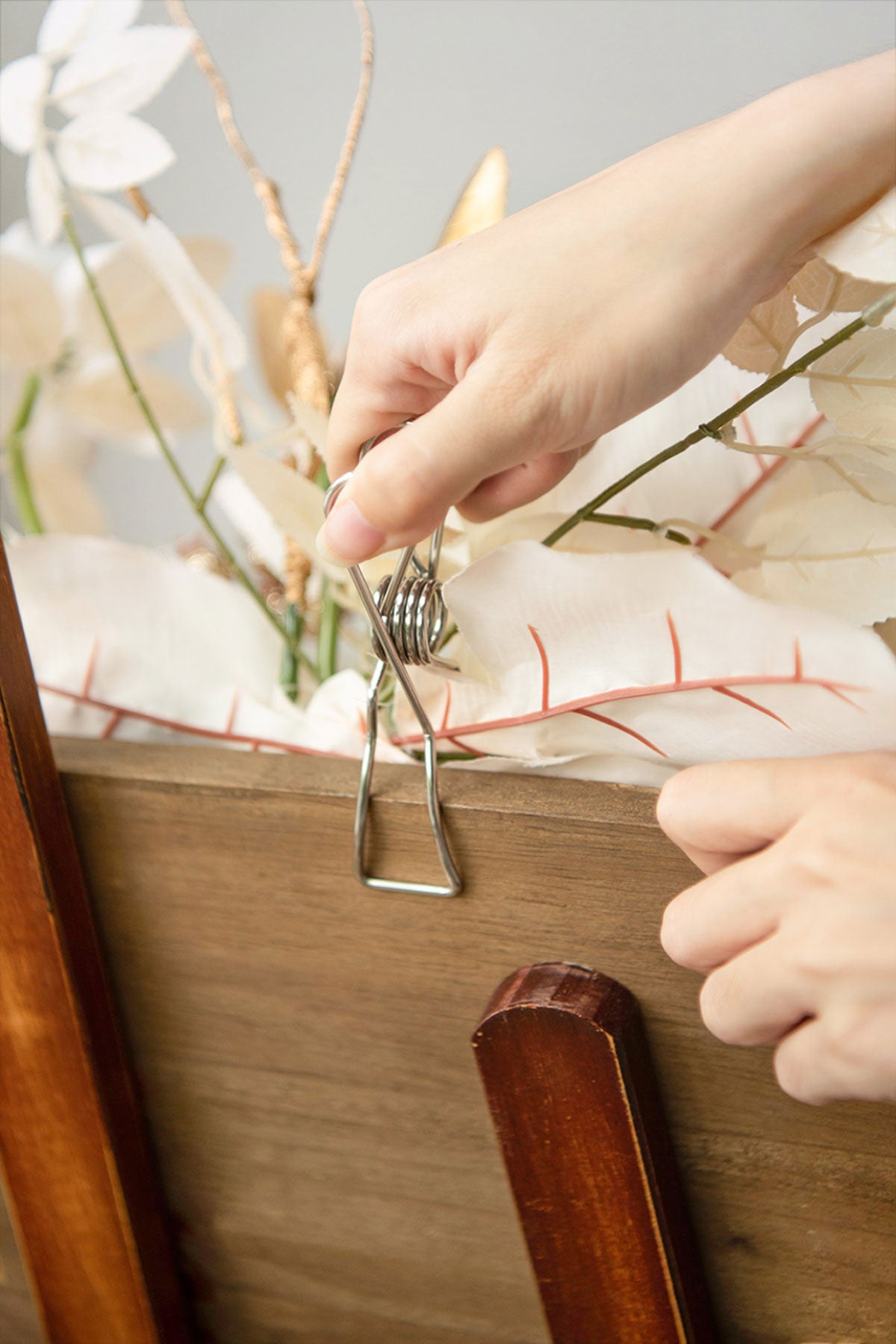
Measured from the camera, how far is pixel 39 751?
35 cm

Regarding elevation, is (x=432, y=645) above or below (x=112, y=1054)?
above

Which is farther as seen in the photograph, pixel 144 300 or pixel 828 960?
pixel 144 300

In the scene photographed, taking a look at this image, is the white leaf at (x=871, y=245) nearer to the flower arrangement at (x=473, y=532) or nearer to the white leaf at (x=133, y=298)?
the flower arrangement at (x=473, y=532)

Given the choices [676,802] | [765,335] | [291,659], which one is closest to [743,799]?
[676,802]

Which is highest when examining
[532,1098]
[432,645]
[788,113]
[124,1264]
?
[788,113]

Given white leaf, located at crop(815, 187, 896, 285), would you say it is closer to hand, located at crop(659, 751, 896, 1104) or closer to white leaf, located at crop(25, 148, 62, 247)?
hand, located at crop(659, 751, 896, 1104)

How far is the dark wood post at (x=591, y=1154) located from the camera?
298mm

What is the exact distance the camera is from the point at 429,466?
8.8 inches

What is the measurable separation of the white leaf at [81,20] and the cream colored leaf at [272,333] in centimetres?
13

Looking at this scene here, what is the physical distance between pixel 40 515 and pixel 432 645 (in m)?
0.30

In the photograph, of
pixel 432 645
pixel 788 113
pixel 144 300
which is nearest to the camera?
pixel 788 113

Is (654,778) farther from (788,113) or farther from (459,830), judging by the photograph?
(788,113)

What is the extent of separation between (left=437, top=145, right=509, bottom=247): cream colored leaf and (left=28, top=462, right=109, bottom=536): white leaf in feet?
0.83

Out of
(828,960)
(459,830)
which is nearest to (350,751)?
(459,830)
